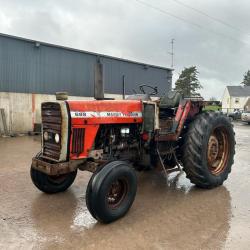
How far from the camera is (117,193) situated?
4387mm

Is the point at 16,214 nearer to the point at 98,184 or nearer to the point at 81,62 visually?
the point at 98,184

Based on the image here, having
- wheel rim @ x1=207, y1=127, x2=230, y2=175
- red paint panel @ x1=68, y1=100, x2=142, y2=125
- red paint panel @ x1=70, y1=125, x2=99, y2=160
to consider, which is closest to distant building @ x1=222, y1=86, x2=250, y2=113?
wheel rim @ x1=207, y1=127, x2=230, y2=175

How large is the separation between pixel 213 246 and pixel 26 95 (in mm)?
13562

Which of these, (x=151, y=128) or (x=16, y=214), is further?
(x=151, y=128)

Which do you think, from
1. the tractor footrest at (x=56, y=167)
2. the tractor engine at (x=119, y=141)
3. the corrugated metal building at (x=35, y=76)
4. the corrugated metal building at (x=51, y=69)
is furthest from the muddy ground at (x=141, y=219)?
the corrugated metal building at (x=51, y=69)

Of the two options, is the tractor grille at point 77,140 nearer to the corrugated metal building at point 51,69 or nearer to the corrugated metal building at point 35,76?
the corrugated metal building at point 35,76

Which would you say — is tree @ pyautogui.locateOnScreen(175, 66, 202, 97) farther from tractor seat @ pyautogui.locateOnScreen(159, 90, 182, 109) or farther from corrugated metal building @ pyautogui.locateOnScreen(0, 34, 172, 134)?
tractor seat @ pyautogui.locateOnScreen(159, 90, 182, 109)

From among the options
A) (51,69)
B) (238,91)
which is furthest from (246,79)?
(51,69)

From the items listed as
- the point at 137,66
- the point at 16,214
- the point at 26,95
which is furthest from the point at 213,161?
the point at 137,66

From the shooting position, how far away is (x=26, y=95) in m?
15.6

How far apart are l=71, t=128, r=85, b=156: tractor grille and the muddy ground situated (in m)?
0.83

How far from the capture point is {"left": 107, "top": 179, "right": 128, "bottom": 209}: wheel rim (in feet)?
14.0

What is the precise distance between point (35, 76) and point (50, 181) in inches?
458

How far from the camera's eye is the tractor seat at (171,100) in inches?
231
